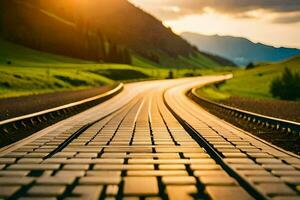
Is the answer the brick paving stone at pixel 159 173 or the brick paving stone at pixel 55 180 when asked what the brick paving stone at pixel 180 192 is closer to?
the brick paving stone at pixel 159 173

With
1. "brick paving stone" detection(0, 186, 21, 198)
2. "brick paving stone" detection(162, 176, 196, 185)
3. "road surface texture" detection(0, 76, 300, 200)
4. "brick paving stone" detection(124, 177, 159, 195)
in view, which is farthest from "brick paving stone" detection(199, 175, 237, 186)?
"brick paving stone" detection(0, 186, 21, 198)

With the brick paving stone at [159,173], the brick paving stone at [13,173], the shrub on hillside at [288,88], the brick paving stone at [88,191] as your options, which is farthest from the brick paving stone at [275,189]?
the shrub on hillside at [288,88]

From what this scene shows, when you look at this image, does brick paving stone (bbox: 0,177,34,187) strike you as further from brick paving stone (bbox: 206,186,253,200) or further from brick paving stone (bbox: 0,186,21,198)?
brick paving stone (bbox: 206,186,253,200)

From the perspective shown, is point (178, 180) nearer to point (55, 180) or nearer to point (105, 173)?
point (105, 173)

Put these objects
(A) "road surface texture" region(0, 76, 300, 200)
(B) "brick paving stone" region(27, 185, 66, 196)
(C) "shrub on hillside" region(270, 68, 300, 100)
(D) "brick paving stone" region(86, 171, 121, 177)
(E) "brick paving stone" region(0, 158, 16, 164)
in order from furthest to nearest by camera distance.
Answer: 1. (C) "shrub on hillside" region(270, 68, 300, 100)
2. (E) "brick paving stone" region(0, 158, 16, 164)
3. (D) "brick paving stone" region(86, 171, 121, 177)
4. (A) "road surface texture" region(0, 76, 300, 200)
5. (B) "brick paving stone" region(27, 185, 66, 196)

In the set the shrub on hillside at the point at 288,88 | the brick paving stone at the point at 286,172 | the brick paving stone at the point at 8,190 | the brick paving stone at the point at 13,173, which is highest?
the brick paving stone at the point at 8,190

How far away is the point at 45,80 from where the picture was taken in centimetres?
6769

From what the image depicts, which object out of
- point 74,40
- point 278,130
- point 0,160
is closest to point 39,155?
point 0,160

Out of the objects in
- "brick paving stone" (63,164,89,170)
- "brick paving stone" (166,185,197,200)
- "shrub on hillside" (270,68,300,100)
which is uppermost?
"brick paving stone" (166,185,197,200)

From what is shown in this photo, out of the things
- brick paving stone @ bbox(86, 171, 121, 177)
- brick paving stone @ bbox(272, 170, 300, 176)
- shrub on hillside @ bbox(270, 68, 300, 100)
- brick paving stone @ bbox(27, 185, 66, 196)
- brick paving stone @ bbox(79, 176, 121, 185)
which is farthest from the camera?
shrub on hillside @ bbox(270, 68, 300, 100)

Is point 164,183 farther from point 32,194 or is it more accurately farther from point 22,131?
point 22,131

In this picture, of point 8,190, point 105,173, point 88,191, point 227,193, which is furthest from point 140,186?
point 8,190

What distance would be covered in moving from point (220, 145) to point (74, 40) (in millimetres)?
166044

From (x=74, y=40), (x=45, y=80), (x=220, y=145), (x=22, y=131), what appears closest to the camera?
(x=220, y=145)
